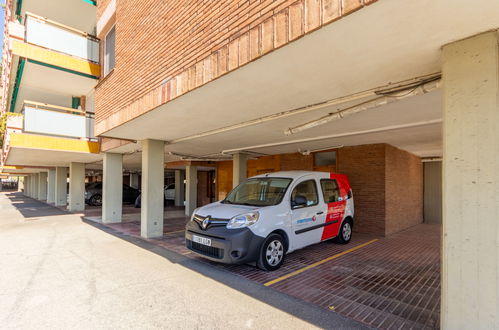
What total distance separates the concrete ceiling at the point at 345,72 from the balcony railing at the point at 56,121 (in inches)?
181

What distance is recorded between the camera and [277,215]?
4.91 m

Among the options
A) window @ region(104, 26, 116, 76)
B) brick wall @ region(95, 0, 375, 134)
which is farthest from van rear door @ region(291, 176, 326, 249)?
window @ region(104, 26, 116, 76)

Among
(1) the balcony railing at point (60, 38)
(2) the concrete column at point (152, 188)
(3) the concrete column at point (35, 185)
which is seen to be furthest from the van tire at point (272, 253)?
(3) the concrete column at point (35, 185)

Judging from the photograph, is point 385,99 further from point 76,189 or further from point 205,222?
point 76,189

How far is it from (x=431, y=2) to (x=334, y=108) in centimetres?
268

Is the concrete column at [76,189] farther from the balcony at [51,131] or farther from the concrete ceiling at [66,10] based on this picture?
the concrete ceiling at [66,10]

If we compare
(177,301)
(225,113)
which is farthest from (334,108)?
(177,301)

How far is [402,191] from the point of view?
9.23 meters

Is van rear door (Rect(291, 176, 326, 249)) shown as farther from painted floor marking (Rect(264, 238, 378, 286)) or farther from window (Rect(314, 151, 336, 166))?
window (Rect(314, 151, 336, 166))

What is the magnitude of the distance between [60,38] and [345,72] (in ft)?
35.4

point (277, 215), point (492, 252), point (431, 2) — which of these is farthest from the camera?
point (277, 215)

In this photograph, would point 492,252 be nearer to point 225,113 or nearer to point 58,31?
point 225,113

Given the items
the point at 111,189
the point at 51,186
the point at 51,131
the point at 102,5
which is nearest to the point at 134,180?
the point at 51,186

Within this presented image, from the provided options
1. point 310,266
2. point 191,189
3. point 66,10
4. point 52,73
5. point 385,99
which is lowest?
point 310,266
